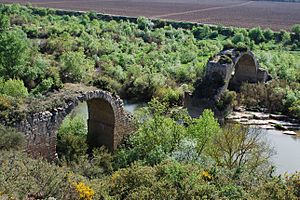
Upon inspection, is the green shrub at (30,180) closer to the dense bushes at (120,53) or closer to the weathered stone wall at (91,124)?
the weathered stone wall at (91,124)

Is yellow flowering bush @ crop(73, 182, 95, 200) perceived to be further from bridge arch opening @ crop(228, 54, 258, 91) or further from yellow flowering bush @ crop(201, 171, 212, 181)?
bridge arch opening @ crop(228, 54, 258, 91)

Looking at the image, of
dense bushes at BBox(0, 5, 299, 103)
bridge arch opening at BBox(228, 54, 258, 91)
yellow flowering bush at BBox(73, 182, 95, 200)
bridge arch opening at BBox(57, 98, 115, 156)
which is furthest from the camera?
bridge arch opening at BBox(228, 54, 258, 91)

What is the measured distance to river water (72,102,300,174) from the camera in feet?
113

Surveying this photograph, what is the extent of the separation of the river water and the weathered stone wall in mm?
9362

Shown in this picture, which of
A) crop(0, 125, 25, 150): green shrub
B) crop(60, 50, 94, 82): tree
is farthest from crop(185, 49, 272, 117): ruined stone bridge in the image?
crop(0, 125, 25, 150): green shrub

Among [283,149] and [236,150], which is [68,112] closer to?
[236,150]

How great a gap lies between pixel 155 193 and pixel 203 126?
1223 centimetres

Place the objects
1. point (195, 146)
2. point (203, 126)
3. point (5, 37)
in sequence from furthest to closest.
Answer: point (5, 37) → point (203, 126) → point (195, 146)

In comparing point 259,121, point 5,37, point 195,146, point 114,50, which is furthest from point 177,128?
point 114,50

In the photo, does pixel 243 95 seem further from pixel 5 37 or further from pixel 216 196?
pixel 216 196

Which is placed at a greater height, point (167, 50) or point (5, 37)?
point (5, 37)

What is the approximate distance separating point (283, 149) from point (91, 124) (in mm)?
16790

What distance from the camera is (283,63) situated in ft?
202

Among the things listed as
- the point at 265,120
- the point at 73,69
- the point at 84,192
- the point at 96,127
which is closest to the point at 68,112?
the point at 96,127
